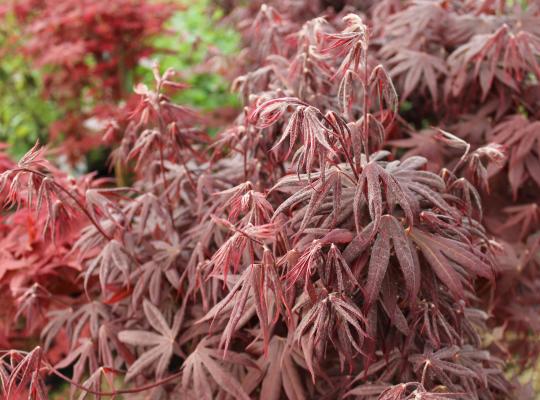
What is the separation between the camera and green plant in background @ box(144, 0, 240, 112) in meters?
5.18

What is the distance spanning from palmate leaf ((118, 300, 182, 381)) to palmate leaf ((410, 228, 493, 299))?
92cm

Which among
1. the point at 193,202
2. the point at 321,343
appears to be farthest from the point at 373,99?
the point at 321,343

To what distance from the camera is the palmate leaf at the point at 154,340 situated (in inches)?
82.3

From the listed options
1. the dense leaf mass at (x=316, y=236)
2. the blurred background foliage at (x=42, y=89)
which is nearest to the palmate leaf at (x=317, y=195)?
the dense leaf mass at (x=316, y=236)

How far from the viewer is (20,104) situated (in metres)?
5.14

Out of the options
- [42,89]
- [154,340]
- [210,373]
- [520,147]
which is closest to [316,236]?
[210,373]

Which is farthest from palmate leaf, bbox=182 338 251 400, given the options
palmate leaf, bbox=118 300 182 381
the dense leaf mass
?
palmate leaf, bbox=118 300 182 381

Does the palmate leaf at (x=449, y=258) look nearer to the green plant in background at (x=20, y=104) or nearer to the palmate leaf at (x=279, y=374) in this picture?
the palmate leaf at (x=279, y=374)

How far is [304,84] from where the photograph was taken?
2297 millimetres

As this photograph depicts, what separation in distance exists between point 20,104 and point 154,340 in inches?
144

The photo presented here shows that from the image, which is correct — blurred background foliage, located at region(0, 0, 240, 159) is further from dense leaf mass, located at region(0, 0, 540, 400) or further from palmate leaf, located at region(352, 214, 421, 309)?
palmate leaf, located at region(352, 214, 421, 309)

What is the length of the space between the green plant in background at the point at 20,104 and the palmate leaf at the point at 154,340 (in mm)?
3435

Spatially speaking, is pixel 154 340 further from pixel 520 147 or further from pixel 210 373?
pixel 520 147

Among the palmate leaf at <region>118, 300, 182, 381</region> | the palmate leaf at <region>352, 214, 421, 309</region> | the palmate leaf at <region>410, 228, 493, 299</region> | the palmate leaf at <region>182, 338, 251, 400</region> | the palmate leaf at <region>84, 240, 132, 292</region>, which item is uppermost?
the palmate leaf at <region>352, 214, 421, 309</region>
